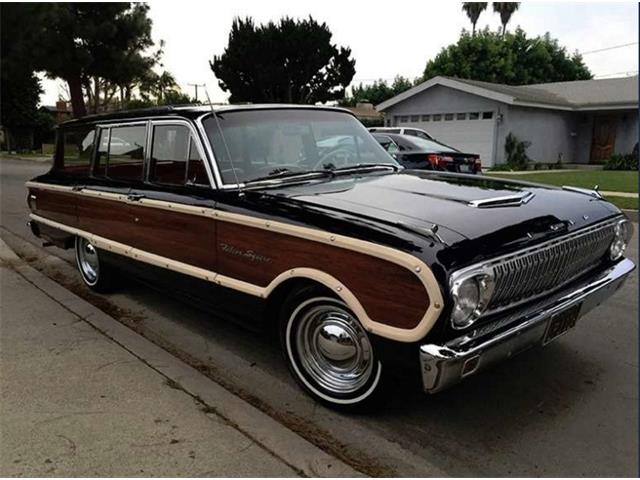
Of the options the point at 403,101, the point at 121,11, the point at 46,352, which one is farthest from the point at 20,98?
the point at 46,352

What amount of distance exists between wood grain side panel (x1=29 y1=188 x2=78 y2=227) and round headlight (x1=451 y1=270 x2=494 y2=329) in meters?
4.34

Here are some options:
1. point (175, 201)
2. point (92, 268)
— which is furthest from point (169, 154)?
point (92, 268)

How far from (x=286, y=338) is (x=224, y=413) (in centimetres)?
56

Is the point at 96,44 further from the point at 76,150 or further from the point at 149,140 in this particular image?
the point at 149,140

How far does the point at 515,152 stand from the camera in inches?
881

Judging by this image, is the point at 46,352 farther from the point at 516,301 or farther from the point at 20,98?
the point at 20,98

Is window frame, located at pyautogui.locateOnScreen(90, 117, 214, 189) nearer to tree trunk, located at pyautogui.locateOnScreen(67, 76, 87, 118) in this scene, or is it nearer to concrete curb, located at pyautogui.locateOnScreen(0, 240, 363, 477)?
concrete curb, located at pyautogui.locateOnScreen(0, 240, 363, 477)

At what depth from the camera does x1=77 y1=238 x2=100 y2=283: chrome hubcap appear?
18.4ft

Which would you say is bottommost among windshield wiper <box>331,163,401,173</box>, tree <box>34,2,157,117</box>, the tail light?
windshield wiper <box>331,163,401,173</box>

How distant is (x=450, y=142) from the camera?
23.8m

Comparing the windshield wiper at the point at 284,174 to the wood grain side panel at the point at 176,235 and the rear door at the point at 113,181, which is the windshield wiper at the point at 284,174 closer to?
the wood grain side panel at the point at 176,235

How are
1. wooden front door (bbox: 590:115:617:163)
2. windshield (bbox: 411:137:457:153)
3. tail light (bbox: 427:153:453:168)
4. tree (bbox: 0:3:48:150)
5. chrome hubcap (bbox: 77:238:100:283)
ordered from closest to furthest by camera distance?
chrome hubcap (bbox: 77:238:100:283), tail light (bbox: 427:153:453:168), windshield (bbox: 411:137:457:153), tree (bbox: 0:3:48:150), wooden front door (bbox: 590:115:617:163)

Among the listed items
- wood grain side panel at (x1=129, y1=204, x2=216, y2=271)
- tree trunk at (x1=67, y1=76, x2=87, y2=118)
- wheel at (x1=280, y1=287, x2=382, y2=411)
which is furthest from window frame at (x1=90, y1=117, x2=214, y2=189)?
tree trunk at (x1=67, y1=76, x2=87, y2=118)

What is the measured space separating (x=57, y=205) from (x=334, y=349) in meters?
4.18
